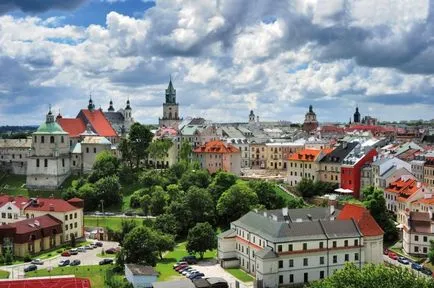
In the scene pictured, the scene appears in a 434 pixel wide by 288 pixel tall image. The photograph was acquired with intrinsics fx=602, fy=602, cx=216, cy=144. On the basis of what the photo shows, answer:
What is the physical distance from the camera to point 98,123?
11700cm

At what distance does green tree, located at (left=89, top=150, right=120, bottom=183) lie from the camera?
94.6 metres

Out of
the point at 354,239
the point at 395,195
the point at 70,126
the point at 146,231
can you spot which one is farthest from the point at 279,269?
the point at 70,126

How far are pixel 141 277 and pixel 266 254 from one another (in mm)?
10985

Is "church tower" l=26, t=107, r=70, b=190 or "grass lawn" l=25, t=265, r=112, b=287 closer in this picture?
"grass lawn" l=25, t=265, r=112, b=287

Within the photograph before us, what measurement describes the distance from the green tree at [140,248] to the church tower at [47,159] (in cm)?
4313

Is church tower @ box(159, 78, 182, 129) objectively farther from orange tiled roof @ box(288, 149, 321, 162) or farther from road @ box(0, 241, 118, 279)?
road @ box(0, 241, 118, 279)

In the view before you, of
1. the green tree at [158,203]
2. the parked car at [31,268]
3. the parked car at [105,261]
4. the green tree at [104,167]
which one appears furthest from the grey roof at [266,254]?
the green tree at [104,167]

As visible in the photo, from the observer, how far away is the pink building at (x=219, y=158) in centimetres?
10144

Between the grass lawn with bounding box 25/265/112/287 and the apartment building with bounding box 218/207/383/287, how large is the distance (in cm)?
1186

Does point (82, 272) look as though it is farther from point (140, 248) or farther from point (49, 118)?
point (49, 118)

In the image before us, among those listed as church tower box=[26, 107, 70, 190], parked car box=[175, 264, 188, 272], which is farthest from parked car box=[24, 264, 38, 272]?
church tower box=[26, 107, 70, 190]

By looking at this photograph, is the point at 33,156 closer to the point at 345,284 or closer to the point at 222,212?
the point at 222,212

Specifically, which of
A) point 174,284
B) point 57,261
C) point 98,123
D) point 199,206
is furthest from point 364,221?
point 98,123

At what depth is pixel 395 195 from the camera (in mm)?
76500
